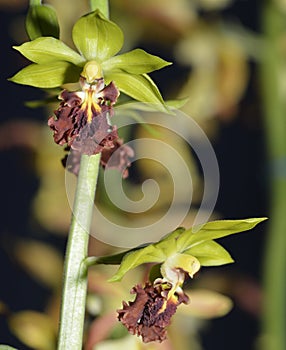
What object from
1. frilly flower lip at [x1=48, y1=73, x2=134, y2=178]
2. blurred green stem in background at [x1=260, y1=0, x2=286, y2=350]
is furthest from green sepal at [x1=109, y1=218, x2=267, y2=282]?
blurred green stem in background at [x1=260, y1=0, x2=286, y2=350]

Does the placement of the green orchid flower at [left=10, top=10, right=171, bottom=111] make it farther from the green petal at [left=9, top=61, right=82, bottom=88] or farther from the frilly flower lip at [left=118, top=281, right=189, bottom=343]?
the frilly flower lip at [left=118, top=281, right=189, bottom=343]

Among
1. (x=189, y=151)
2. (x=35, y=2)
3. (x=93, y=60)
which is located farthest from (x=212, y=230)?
(x=189, y=151)

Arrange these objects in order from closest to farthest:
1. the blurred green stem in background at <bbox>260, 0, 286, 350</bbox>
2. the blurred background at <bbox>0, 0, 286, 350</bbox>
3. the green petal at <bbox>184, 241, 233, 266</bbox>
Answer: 1. the green petal at <bbox>184, 241, 233, 266</bbox>
2. the blurred background at <bbox>0, 0, 286, 350</bbox>
3. the blurred green stem in background at <bbox>260, 0, 286, 350</bbox>

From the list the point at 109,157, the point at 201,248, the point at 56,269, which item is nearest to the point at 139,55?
the point at 109,157

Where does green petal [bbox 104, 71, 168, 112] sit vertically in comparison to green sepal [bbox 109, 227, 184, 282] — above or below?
above

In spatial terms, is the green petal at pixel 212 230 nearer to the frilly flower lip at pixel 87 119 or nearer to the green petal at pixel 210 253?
the green petal at pixel 210 253

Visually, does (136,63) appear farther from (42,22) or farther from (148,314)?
(148,314)

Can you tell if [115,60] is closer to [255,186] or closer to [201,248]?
[201,248]

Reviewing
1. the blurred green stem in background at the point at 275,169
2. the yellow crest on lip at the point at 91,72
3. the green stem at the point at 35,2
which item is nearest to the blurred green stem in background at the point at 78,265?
the yellow crest on lip at the point at 91,72
